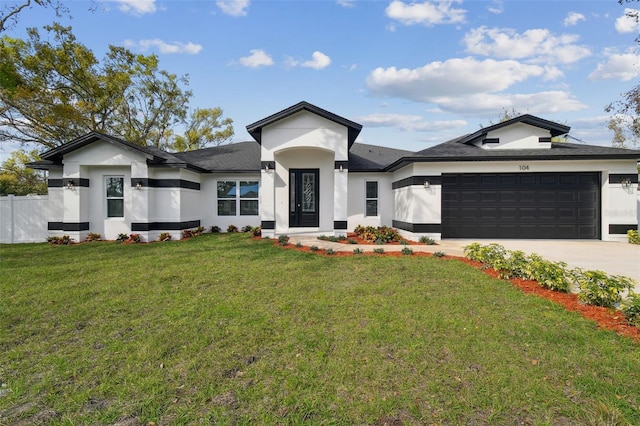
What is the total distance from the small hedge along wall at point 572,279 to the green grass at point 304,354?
62cm

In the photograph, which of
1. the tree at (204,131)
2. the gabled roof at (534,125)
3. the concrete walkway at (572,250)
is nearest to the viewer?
the concrete walkway at (572,250)

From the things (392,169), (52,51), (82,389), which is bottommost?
(82,389)

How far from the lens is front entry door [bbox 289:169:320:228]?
13.8 metres

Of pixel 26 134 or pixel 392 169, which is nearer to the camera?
pixel 392 169

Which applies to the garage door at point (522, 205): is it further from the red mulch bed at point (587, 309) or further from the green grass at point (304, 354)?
the green grass at point (304, 354)

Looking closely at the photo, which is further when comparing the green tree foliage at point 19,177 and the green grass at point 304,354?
the green tree foliage at point 19,177

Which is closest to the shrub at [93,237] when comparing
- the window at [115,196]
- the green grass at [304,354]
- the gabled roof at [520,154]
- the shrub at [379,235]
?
the window at [115,196]

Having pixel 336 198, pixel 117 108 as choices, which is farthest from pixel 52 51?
pixel 336 198

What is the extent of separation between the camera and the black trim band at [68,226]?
479 inches

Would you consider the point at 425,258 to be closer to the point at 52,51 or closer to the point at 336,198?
the point at 336,198

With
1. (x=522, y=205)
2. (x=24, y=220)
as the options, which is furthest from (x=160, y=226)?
(x=522, y=205)

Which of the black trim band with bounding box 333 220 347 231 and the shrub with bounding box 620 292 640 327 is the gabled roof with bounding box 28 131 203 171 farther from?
the shrub with bounding box 620 292 640 327

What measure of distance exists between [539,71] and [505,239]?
927cm

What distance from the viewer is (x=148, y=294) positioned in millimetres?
5562
